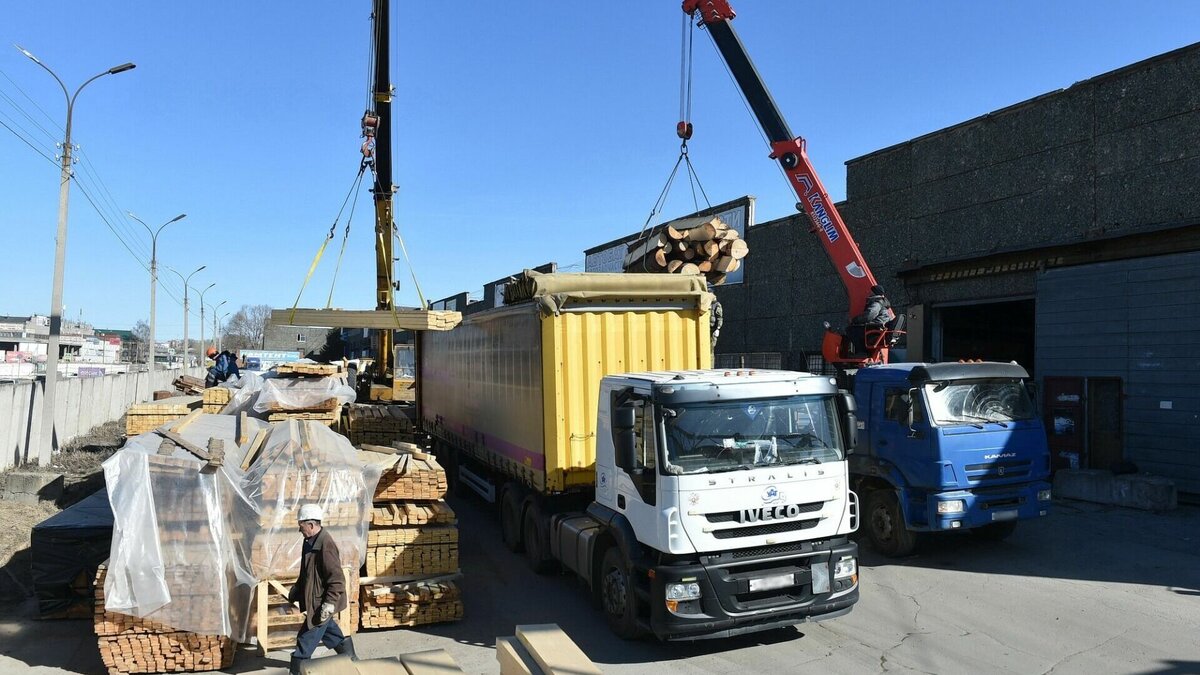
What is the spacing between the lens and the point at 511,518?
32.4 feet

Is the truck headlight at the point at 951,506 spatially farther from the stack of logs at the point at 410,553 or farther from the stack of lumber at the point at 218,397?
the stack of lumber at the point at 218,397

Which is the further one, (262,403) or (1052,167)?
(1052,167)

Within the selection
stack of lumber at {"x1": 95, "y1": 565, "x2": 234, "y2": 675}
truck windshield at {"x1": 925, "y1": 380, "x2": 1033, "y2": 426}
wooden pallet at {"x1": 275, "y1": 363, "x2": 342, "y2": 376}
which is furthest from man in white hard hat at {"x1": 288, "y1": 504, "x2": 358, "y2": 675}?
wooden pallet at {"x1": 275, "y1": 363, "x2": 342, "y2": 376}

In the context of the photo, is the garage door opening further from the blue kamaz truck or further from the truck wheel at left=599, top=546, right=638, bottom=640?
the truck wheel at left=599, top=546, right=638, bottom=640

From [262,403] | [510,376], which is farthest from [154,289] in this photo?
[510,376]

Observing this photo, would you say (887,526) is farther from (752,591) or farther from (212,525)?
Answer: (212,525)

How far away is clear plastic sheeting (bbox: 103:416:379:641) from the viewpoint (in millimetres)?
6180

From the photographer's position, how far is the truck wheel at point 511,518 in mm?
9617

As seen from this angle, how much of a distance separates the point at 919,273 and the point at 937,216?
1.31m

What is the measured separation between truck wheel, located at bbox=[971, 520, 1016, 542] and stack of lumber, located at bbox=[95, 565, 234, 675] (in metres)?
8.86

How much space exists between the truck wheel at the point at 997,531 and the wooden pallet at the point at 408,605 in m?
6.82

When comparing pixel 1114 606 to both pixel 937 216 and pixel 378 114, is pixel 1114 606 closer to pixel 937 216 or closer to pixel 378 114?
pixel 937 216

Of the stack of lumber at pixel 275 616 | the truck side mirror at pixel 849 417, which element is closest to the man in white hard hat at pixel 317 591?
the stack of lumber at pixel 275 616

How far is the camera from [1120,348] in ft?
43.3
